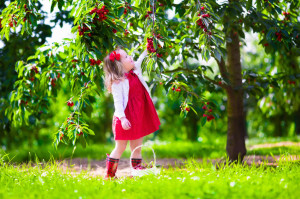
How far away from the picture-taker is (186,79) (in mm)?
3758

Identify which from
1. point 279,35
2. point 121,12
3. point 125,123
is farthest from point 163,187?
point 279,35

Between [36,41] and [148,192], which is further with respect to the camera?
[36,41]

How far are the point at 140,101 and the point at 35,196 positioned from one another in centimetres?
139

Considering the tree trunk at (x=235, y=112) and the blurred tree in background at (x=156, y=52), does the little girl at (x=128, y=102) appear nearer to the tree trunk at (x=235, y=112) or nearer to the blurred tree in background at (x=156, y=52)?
the blurred tree in background at (x=156, y=52)

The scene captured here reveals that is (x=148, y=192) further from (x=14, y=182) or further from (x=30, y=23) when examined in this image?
(x=30, y=23)

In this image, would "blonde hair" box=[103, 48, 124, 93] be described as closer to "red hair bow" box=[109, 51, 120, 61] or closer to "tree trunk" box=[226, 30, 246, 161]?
"red hair bow" box=[109, 51, 120, 61]

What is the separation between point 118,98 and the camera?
131 inches

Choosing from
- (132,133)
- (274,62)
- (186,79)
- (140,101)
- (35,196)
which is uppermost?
(274,62)

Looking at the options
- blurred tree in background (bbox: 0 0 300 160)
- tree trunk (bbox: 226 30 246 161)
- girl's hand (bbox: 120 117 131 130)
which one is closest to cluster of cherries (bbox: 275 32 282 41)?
blurred tree in background (bbox: 0 0 300 160)

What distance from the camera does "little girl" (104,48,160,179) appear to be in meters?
3.37

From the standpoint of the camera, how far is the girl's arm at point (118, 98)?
3.25 metres

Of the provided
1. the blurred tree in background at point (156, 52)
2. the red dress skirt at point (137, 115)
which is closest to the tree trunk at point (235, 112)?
the blurred tree in background at point (156, 52)

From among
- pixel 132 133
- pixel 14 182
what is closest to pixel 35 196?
pixel 14 182

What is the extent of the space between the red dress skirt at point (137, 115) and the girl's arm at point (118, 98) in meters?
0.13
